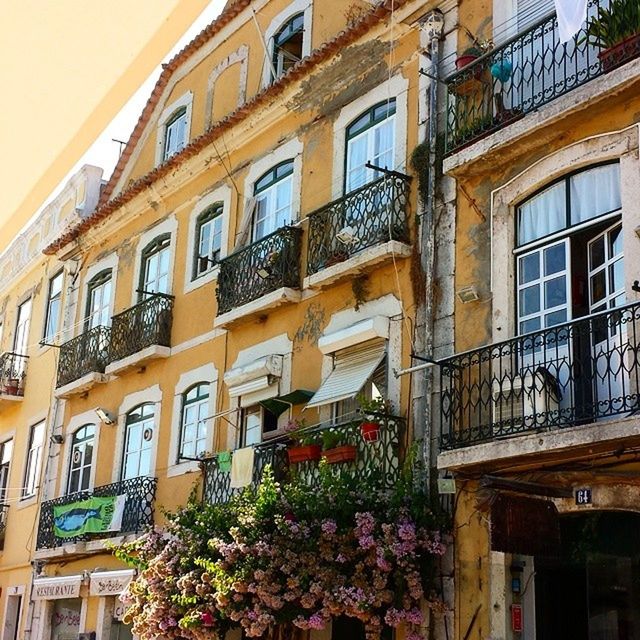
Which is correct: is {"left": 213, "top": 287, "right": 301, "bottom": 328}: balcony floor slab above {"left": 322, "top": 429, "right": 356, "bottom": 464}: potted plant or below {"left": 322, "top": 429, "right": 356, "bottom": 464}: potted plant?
above

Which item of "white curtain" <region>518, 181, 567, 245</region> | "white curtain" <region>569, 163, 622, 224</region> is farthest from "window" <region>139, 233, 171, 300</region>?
"white curtain" <region>569, 163, 622, 224</region>

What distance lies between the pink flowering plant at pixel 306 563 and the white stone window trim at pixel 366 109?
3.99m

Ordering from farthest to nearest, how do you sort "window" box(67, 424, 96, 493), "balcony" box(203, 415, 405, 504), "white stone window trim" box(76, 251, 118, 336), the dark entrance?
"white stone window trim" box(76, 251, 118, 336), "window" box(67, 424, 96, 493), "balcony" box(203, 415, 405, 504), the dark entrance

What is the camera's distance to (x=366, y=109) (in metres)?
12.7

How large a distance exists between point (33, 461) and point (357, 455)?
420 inches

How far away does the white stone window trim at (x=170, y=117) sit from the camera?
680 inches

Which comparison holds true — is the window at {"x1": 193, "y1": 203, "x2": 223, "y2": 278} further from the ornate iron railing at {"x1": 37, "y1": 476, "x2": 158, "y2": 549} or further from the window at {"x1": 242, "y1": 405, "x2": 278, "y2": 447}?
the ornate iron railing at {"x1": 37, "y1": 476, "x2": 158, "y2": 549}

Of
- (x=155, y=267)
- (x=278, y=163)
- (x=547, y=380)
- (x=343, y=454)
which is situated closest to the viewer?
(x=547, y=380)

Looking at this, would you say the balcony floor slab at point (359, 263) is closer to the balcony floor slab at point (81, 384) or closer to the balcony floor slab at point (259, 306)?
the balcony floor slab at point (259, 306)

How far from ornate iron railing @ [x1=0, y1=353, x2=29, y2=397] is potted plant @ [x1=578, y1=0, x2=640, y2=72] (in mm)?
14999

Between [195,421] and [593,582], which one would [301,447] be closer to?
[195,421]

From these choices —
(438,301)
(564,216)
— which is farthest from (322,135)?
(564,216)

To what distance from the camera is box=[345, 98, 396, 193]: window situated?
12203 millimetres

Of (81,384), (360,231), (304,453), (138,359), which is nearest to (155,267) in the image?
(138,359)
